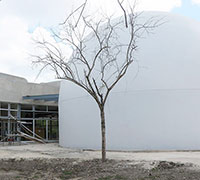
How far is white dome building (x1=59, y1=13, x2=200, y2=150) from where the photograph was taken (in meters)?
12.8

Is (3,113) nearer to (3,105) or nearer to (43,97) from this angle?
(3,105)

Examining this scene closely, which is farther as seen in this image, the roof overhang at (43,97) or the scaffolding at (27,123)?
the roof overhang at (43,97)

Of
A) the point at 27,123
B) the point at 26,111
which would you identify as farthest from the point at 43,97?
the point at 27,123

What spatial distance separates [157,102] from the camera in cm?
1295

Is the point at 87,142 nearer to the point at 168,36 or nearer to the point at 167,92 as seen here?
the point at 167,92

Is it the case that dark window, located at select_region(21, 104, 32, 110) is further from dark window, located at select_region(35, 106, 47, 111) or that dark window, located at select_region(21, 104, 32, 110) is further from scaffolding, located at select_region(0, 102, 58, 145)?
dark window, located at select_region(35, 106, 47, 111)

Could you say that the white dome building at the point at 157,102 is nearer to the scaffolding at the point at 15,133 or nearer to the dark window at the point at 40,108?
the scaffolding at the point at 15,133

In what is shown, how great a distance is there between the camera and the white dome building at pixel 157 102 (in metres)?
12.8

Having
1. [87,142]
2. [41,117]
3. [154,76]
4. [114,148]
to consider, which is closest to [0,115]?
[41,117]

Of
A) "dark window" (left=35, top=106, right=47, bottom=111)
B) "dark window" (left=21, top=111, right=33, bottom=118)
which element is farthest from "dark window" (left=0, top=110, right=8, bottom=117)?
"dark window" (left=35, top=106, right=47, bottom=111)

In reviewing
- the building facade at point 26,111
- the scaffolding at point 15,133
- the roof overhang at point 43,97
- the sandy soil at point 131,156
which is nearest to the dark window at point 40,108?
the building facade at point 26,111

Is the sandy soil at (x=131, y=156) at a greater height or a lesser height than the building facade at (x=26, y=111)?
lesser

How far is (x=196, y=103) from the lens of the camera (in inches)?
507

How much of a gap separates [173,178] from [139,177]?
79cm
